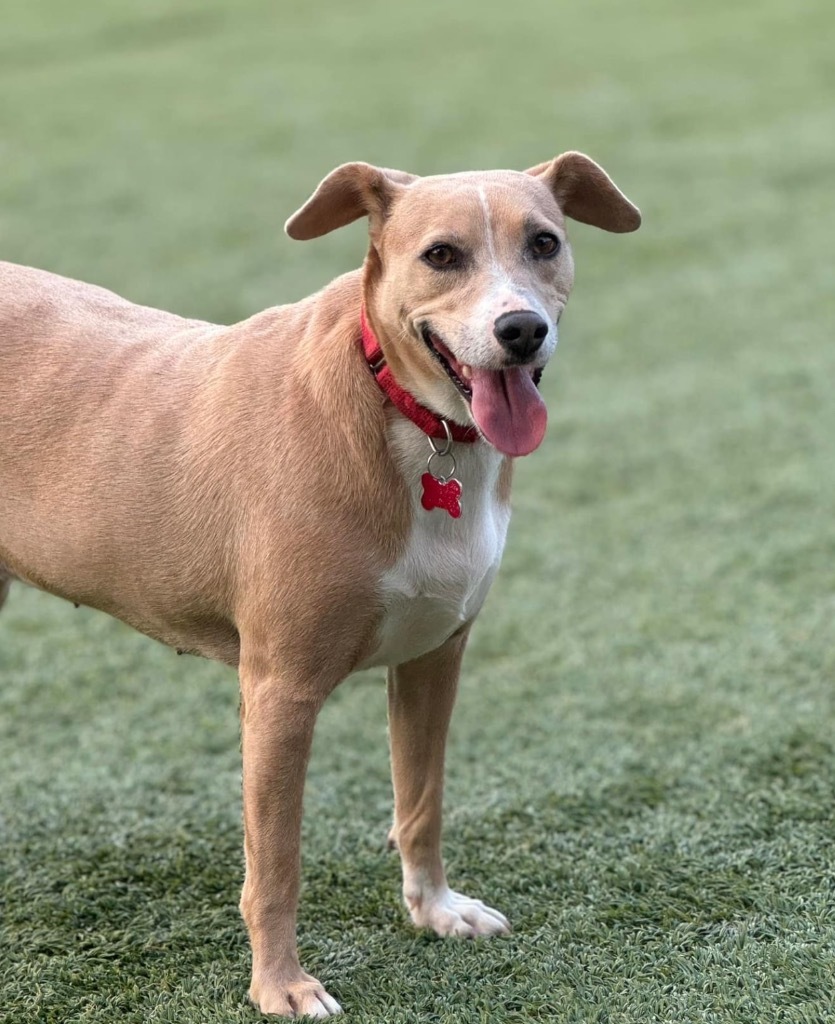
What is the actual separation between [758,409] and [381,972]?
12.7 ft

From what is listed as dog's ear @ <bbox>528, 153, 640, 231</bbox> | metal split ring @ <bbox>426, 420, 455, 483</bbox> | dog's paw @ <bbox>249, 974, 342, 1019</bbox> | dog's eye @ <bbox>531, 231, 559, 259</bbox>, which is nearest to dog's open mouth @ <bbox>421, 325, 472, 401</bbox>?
metal split ring @ <bbox>426, 420, 455, 483</bbox>

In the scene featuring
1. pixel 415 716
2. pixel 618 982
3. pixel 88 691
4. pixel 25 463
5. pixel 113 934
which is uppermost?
pixel 25 463

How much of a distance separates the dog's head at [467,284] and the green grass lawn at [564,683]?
106 cm

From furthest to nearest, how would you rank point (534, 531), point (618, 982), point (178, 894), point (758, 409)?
point (758, 409) < point (534, 531) < point (178, 894) < point (618, 982)

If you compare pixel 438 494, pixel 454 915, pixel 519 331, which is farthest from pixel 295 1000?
pixel 519 331

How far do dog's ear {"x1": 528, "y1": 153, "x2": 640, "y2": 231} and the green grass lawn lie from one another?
1.34 metres

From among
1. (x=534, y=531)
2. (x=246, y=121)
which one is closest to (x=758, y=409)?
(x=534, y=531)

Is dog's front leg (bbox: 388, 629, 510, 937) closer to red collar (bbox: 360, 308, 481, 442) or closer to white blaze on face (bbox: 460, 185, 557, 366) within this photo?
red collar (bbox: 360, 308, 481, 442)

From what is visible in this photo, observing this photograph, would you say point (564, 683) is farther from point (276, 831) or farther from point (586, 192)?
point (586, 192)

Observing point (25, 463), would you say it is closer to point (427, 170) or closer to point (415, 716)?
point (415, 716)

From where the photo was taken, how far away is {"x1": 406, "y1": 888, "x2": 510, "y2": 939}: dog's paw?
260 cm

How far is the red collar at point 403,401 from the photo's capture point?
86.3 inches

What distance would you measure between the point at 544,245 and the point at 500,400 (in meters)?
0.28

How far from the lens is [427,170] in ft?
29.7
